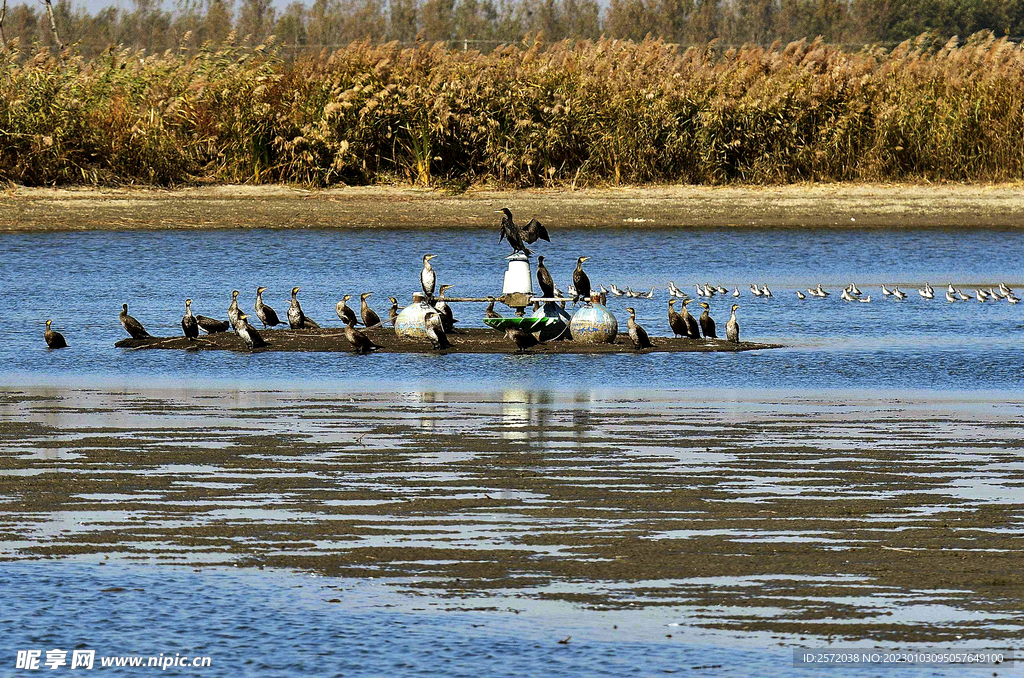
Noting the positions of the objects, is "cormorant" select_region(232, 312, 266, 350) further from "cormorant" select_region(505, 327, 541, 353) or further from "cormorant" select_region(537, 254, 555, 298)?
"cormorant" select_region(537, 254, 555, 298)

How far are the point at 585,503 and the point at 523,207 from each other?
23127 millimetres

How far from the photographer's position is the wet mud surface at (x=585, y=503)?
283 inches

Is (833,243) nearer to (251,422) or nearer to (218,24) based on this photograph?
(251,422)

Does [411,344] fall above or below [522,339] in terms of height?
below

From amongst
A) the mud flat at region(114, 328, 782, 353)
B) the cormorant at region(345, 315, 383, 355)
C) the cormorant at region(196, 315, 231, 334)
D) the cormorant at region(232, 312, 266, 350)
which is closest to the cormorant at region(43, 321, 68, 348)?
the mud flat at region(114, 328, 782, 353)

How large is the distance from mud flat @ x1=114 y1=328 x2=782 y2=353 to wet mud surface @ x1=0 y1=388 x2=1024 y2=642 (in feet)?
14.4

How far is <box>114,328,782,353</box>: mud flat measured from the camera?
1711 centimetres

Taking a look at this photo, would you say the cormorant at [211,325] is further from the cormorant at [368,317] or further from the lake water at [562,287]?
the cormorant at [368,317]

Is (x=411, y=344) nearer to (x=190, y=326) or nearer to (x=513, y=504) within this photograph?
(x=190, y=326)

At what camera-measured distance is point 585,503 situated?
29.1ft

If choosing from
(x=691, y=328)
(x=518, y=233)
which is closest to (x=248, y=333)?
(x=518, y=233)

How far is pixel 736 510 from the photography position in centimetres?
858

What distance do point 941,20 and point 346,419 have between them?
205 ft

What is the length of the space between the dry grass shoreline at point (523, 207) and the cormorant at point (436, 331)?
1393 cm
